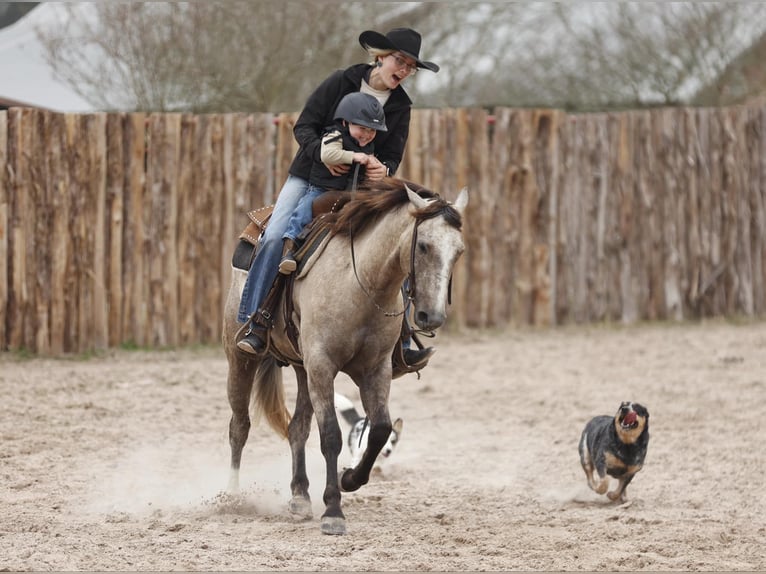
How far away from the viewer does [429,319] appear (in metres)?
5.74

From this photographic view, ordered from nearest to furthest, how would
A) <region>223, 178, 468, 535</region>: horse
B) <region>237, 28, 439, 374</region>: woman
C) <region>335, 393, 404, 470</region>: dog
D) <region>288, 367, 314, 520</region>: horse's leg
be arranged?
<region>223, 178, 468, 535</region>: horse
<region>237, 28, 439, 374</region>: woman
<region>288, 367, 314, 520</region>: horse's leg
<region>335, 393, 404, 470</region>: dog

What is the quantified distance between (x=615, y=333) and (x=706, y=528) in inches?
287

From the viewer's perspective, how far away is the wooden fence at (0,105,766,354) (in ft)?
39.2

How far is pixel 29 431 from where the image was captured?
8.96 metres

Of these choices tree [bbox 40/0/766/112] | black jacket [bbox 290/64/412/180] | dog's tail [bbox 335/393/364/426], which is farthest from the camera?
tree [bbox 40/0/766/112]

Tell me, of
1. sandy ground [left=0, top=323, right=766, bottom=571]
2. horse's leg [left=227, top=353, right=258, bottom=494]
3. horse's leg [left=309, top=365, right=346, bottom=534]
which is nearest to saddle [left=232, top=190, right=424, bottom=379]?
horse's leg [left=227, top=353, right=258, bottom=494]

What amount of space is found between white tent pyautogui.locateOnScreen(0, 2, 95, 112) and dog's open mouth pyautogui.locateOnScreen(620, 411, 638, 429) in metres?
10.1

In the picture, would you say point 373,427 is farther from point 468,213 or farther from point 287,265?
point 468,213

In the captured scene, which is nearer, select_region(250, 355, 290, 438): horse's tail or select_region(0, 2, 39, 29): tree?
select_region(250, 355, 290, 438): horse's tail

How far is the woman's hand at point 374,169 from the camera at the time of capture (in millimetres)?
6723

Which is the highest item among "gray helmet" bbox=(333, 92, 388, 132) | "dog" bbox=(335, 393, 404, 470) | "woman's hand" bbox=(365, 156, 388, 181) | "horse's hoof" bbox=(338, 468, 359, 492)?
"gray helmet" bbox=(333, 92, 388, 132)

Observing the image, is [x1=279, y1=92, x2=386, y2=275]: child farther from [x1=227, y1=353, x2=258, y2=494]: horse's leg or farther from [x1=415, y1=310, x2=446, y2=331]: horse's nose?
[x1=415, y1=310, x2=446, y2=331]: horse's nose

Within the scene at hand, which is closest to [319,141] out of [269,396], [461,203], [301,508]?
[461,203]

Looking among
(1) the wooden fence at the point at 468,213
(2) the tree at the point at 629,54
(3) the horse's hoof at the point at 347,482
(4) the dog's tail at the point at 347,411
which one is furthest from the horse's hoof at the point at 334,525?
(2) the tree at the point at 629,54
